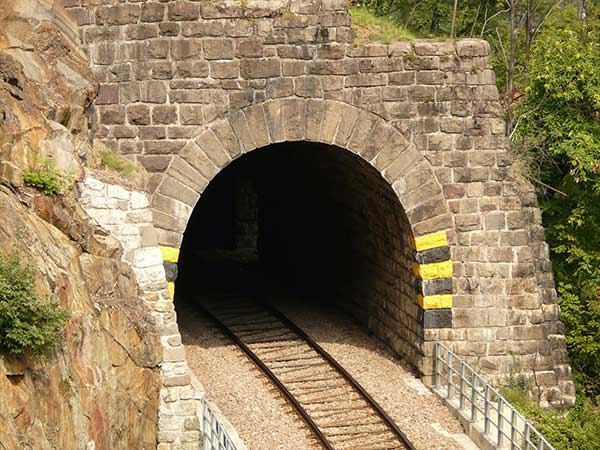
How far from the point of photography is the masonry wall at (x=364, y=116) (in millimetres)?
15539

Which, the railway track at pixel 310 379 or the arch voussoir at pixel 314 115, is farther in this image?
the arch voussoir at pixel 314 115

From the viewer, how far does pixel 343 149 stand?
16172 millimetres

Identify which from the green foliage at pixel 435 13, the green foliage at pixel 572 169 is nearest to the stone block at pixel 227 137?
the green foliage at pixel 572 169

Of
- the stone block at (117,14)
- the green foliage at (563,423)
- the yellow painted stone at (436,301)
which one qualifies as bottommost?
the green foliage at (563,423)

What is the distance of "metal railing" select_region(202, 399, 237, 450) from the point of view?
12.4 metres

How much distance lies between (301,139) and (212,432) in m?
5.21

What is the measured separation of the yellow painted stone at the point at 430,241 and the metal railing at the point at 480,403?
1.58 metres

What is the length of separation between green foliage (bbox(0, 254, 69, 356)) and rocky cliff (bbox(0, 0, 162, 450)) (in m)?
0.17

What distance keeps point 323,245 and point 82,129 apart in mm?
8713

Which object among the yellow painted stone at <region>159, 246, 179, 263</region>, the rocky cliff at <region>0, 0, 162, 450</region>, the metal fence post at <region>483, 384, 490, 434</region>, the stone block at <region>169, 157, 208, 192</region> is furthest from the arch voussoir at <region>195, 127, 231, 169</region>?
the metal fence post at <region>483, 384, 490, 434</region>

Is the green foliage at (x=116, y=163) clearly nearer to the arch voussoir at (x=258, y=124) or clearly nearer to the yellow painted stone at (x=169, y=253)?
the yellow painted stone at (x=169, y=253)

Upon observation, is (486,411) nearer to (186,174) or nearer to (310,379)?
(310,379)

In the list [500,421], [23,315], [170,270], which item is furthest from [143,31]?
[500,421]

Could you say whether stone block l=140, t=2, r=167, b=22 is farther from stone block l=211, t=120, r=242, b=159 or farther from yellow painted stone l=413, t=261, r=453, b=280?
yellow painted stone l=413, t=261, r=453, b=280
